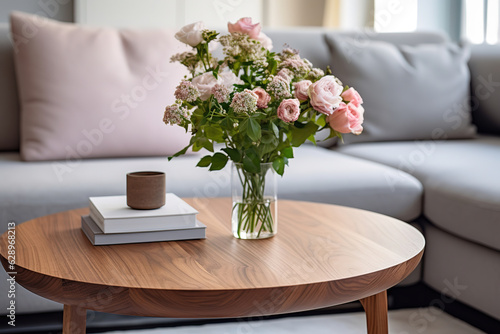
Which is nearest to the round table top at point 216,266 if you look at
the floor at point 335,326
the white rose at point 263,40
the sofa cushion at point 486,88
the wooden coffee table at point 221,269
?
the wooden coffee table at point 221,269

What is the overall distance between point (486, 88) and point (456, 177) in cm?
91

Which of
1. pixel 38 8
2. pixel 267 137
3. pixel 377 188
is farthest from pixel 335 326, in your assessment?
pixel 38 8

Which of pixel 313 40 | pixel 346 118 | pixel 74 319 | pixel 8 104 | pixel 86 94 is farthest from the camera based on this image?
pixel 313 40

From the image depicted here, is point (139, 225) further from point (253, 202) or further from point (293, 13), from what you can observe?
point (293, 13)

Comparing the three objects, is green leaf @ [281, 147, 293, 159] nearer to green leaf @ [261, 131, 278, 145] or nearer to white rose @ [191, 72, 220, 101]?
green leaf @ [261, 131, 278, 145]

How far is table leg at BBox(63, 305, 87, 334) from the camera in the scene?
46.2 inches

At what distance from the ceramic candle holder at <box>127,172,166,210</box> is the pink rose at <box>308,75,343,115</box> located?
33 centimetres

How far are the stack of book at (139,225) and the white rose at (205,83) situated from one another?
226 mm

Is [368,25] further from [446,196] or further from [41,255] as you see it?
[41,255]

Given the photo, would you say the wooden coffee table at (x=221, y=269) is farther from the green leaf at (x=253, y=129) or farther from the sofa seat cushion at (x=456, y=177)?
the sofa seat cushion at (x=456, y=177)

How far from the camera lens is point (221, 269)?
964 millimetres

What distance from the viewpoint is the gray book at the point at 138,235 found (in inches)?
43.2

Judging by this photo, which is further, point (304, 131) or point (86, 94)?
point (86, 94)

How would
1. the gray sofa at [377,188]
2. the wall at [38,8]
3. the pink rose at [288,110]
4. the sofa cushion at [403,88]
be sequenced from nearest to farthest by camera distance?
the pink rose at [288,110]
the gray sofa at [377,188]
the sofa cushion at [403,88]
the wall at [38,8]
